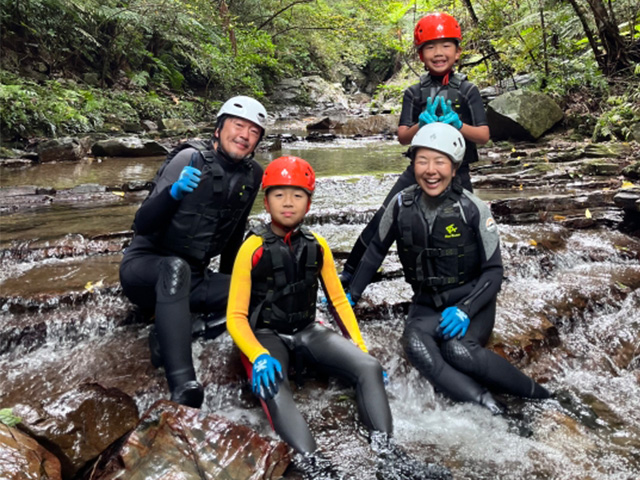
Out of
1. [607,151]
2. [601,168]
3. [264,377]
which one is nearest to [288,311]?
[264,377]

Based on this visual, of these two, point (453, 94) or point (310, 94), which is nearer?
point (453, 94)

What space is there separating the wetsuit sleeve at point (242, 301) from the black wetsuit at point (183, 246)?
333 millimetres

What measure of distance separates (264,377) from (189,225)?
4.12 feet

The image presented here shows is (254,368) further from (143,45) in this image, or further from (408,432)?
(143,45)

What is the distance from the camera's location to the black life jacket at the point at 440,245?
3.39 meters

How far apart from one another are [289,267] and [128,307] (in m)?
1.73

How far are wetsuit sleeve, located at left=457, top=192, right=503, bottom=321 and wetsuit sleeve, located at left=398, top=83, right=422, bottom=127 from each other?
3.74 ft

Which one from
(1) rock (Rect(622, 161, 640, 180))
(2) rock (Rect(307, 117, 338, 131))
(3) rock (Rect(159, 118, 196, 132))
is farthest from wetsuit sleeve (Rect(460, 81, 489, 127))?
(2) rock (Rect(307, 117, 338, 131))

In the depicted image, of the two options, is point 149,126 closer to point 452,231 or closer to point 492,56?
point 492,56

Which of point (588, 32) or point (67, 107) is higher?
point (588, 32)

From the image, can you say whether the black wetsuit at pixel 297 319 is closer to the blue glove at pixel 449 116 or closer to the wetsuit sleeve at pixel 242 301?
the wetsuit sleeve at pixel 242 301

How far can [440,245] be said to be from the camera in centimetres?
341

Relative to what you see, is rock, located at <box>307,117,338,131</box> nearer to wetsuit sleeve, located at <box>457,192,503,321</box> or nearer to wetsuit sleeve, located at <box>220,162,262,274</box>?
wetsuit sleeve, located at <box>220,162,262,274</box>

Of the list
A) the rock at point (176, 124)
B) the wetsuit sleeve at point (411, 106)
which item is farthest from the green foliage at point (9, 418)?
the rock at point (176, 124)
